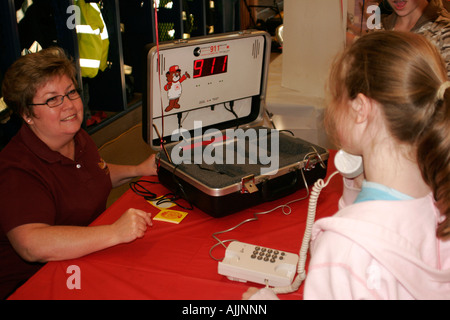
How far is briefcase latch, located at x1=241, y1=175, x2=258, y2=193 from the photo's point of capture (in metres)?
1.35

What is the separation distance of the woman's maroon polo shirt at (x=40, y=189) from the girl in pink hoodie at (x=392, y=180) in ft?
2.67

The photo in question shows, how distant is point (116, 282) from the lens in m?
1.07

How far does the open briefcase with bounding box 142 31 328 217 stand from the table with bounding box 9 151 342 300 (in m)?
0.07

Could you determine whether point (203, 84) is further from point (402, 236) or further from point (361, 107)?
point (402, 236)

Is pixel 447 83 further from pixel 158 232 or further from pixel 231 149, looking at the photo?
pixel 231 149

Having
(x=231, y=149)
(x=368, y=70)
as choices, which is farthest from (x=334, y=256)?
(x=231, y=149)

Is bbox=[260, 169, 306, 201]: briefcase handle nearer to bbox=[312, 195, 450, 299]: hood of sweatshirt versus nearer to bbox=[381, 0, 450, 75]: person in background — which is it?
bbox=[312, 195, 450, 299]: hood of sweatshirt

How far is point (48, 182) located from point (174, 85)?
0.53 m

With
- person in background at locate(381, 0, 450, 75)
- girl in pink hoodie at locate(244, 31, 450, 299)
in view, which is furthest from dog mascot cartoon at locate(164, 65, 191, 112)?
person in background at locate(381, 0, 450, 75)

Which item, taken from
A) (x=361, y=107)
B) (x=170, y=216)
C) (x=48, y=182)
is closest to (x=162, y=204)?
(x=170, y=216)

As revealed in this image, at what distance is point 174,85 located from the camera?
154 cm

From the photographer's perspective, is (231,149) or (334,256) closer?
(334,256)

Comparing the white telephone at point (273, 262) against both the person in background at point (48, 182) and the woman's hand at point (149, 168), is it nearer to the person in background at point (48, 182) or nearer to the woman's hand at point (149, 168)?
the person in background at point (48, 182)
